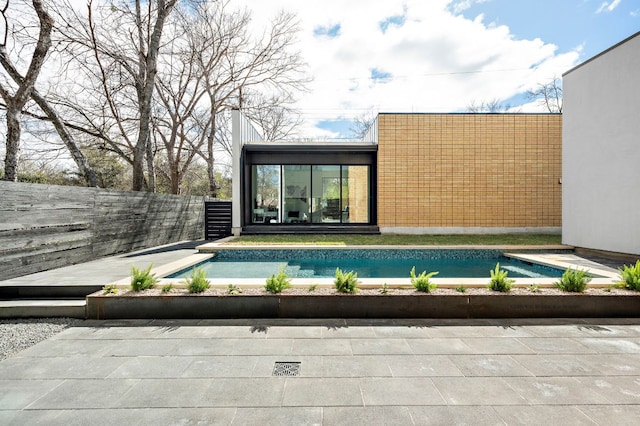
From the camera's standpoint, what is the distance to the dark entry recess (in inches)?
440

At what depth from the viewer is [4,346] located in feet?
9.21

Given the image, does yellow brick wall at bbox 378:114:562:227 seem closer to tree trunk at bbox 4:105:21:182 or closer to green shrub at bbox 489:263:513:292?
green shrub at bbox 489:263:513:292

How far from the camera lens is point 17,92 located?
621cm

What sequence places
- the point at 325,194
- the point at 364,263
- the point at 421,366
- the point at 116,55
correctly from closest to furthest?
the point at 421,366 → the point at 364,263 → the point at 116,55 → the point at 325,194

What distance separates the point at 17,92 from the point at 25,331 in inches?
230

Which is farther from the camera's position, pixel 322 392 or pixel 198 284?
pixel 198 284

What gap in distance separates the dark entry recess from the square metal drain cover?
30.3 ft

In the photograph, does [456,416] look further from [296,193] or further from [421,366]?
[296,193]

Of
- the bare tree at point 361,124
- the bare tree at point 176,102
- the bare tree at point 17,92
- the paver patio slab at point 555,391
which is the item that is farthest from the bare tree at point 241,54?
the paver patio slab at point 555,391

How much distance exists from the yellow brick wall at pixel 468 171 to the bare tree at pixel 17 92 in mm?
9334

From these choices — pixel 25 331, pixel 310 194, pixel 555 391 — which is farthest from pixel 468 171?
pixel 25 331

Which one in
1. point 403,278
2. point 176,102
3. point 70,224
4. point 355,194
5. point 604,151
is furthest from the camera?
point 176,102

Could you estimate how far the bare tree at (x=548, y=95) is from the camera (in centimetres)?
1825

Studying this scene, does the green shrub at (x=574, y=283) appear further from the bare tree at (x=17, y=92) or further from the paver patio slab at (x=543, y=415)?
the bare tree at (x=17, y=92)
